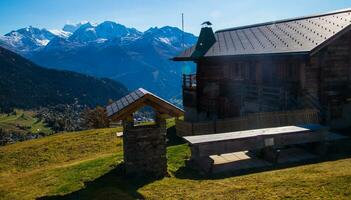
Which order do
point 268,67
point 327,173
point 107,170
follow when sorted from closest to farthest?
point 327,173 → point 107,170 → point 268,67

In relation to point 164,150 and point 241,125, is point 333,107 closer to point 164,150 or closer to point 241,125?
point 241,125

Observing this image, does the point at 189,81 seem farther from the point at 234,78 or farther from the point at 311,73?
the point at 311,73

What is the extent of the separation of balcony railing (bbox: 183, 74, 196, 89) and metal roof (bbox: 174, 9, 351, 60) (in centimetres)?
240

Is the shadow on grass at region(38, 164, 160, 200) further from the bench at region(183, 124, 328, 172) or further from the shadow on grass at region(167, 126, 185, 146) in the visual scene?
the shadow on grass at region(167, 126, 185, 146)

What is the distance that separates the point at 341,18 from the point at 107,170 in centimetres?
1878

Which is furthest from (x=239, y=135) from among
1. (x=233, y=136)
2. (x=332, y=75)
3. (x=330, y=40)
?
(x=332, y=75)

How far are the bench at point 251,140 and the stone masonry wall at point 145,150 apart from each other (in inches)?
49.1

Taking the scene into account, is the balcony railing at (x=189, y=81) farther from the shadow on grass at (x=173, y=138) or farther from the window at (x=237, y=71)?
the window at (x=237, y=71)

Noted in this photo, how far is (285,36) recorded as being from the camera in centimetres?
2694

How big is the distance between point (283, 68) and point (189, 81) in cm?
1281

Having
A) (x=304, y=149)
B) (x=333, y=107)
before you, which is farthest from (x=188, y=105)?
(x=304, y=149)

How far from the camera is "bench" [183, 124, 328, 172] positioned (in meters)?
14.7

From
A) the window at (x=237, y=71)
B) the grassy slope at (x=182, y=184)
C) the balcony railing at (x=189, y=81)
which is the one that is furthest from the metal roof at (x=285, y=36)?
the grassy slope at (x=182, y=184)

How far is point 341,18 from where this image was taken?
1006 inches
